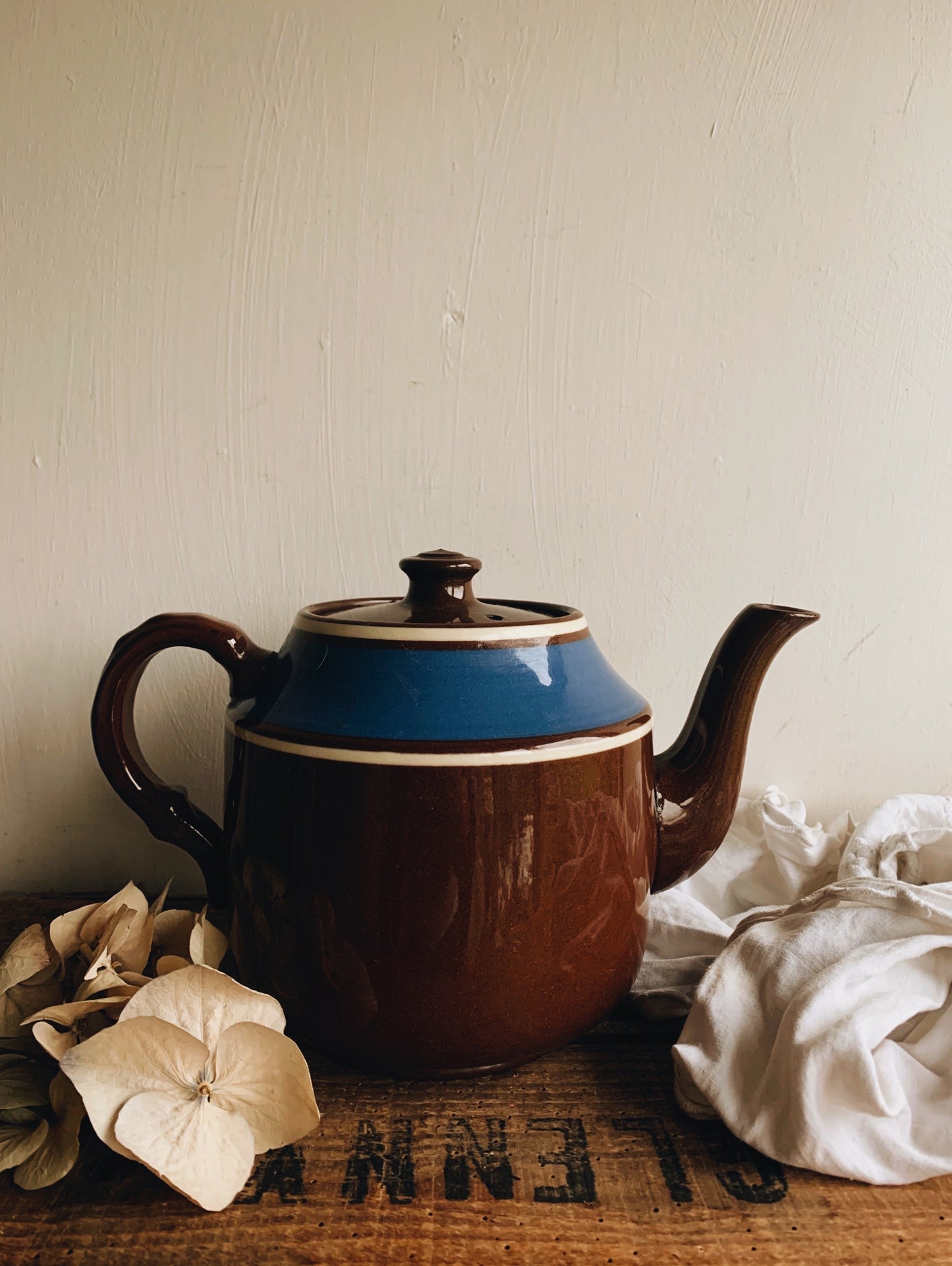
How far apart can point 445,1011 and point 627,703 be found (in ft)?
0.59

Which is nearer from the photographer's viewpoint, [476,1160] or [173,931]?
[476,1160]

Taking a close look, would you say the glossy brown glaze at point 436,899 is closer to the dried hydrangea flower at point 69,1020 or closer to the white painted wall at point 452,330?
the dried hydrangea flower at point 69,1020

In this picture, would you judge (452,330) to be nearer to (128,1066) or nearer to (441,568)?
(441,568)

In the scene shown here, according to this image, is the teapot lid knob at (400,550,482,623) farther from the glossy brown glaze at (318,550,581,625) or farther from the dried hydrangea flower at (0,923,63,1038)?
the dried hydrangea flower at (0,923,63,1038)

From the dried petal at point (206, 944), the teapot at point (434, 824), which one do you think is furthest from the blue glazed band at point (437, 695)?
the dried petal at point (206, 944)

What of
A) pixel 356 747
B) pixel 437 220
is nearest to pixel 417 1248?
pixel 356 747

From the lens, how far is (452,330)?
655 mm

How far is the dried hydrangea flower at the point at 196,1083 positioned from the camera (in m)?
0.40

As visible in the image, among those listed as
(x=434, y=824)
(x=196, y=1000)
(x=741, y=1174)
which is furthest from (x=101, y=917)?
(x=741, y=1174)

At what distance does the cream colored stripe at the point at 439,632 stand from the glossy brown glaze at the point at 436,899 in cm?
7

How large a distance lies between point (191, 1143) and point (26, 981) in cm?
15

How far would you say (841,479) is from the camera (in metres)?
0.69

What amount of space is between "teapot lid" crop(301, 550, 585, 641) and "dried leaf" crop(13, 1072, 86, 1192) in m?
0.25

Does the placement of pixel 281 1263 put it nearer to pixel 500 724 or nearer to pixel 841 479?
pixel 500 724
